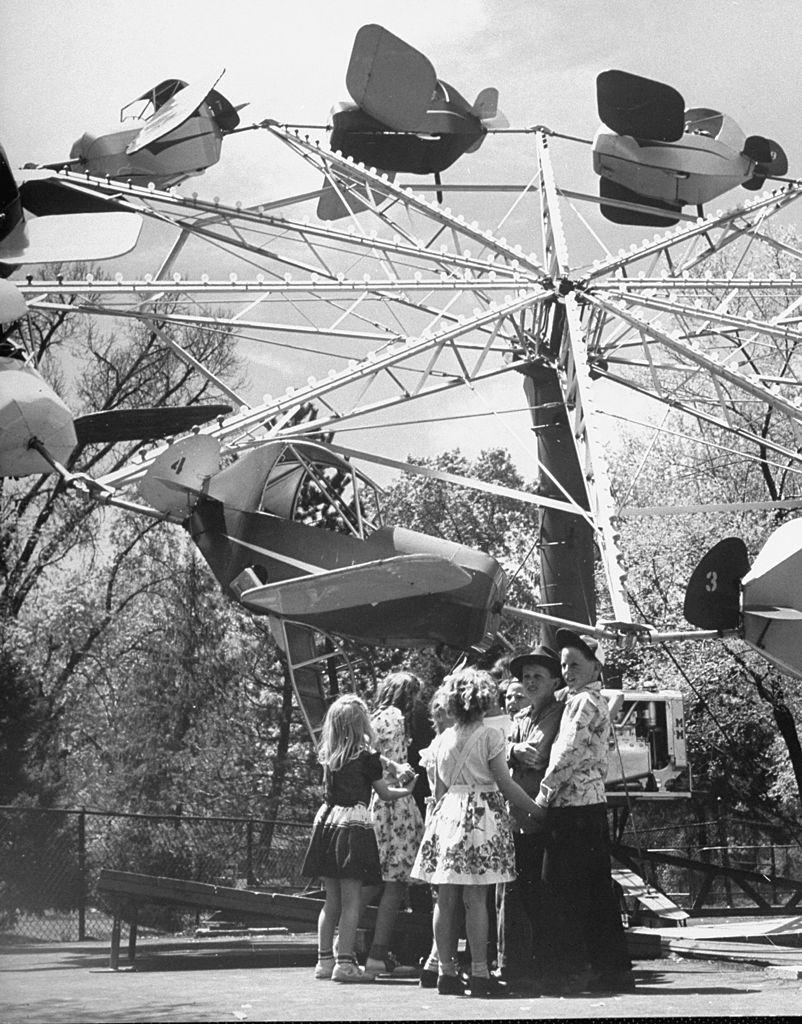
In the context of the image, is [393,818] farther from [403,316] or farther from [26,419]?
[403,316]

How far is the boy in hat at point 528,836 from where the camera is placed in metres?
7.15

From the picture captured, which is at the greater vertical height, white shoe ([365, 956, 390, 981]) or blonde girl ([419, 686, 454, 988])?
blonde girl ([419, 686, 454, 988])

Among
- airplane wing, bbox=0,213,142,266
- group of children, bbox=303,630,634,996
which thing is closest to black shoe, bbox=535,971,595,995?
group of children, bbox=303,630,634,996

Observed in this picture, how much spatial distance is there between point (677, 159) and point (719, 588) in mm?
6275

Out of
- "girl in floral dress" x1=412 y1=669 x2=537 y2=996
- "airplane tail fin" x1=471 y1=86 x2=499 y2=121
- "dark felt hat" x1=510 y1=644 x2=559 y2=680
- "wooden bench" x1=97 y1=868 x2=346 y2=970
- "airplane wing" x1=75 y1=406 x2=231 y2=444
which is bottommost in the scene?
"wooden bench" x1=97 y1=868 x2=346 y2=970

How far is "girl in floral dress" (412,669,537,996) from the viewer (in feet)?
22.5

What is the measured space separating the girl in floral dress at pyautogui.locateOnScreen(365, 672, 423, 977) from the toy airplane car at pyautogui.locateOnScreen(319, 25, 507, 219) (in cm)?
601

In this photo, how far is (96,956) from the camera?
9992 mm

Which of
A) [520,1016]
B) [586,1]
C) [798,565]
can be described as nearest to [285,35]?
[586,1]

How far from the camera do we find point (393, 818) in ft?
26.5

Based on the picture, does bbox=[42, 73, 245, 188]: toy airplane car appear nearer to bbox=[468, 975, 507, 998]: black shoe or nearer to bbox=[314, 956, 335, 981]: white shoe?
bbox=[314, 956, 335, 981]: white shoe

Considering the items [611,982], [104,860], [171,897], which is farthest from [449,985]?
[104,860]

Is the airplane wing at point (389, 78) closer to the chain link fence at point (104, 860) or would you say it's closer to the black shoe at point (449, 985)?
the chain link fence at point (104, 860)

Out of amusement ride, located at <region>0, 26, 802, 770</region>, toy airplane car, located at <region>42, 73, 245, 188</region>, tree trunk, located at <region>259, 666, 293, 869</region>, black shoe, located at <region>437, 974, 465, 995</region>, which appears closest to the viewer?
black shoe, located at <region>437, 974, 465, 995</region>
